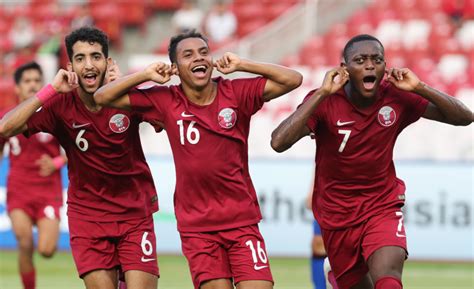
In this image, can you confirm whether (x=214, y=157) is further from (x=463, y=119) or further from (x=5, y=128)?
(x=463, y=119)

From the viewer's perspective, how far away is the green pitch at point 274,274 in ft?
46.2

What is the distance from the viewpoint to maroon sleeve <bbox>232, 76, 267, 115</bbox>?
837 cm

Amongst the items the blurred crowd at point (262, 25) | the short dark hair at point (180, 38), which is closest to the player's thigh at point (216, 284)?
the short dark hair at point (180, 38)

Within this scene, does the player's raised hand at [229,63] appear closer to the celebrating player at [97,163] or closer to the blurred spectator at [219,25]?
the celebrating player at [97,163]

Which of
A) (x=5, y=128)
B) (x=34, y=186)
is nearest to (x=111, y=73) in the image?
(x=5, y=128)

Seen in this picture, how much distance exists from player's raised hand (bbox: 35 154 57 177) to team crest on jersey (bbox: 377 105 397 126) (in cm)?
505

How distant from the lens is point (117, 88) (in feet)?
27.3

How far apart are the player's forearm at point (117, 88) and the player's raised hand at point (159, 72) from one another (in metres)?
0.04

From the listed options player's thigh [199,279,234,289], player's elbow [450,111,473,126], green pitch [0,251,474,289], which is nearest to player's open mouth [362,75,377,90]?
player's elbow [450,111,473,126]

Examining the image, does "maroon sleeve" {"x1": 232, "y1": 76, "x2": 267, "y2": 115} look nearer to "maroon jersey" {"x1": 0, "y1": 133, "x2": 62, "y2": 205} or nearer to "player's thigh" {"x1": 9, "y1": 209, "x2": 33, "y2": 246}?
"player's thigh" {"x1": 9, "y1": 209, "x2": 33, "y2": 246}

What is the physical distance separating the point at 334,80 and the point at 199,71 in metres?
0.99

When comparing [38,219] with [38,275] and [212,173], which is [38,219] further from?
[212,173]

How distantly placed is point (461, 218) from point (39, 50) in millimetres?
10426

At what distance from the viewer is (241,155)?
8344mm
